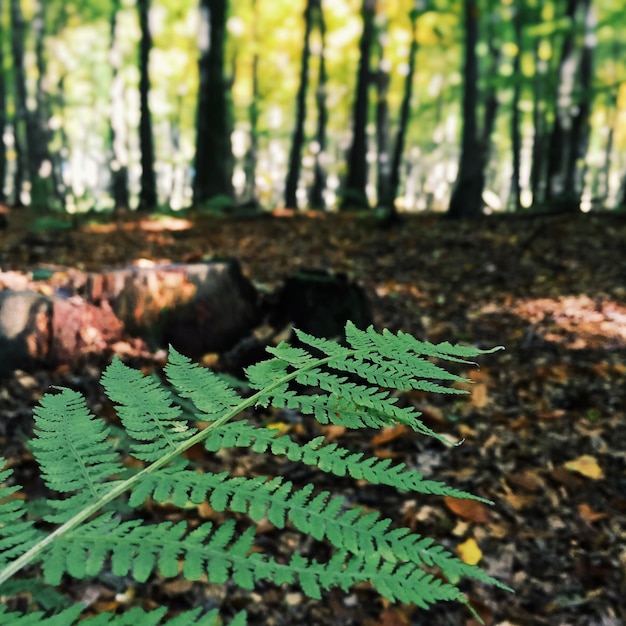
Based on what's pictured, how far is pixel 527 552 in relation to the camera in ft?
8.61

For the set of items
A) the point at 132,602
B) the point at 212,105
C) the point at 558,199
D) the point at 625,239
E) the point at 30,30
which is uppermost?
the point at 30,30

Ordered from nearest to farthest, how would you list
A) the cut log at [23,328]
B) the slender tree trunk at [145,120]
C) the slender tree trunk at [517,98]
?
the cut log at [23,328], the slender tree trunk at [145,120], the slender tree trunk at [517,98]

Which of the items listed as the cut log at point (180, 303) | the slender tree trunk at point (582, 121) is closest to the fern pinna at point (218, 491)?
the cut log at point (180, 303)

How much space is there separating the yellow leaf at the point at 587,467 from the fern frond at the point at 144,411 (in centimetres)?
276

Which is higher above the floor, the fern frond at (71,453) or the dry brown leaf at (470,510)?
the fern frond at (71,453)

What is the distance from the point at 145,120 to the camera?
12.7 m

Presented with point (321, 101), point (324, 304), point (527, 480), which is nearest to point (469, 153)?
point (321, 101)

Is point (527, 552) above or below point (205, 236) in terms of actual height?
below

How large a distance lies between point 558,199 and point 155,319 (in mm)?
8441

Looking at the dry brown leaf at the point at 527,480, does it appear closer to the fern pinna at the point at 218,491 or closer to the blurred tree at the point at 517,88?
the fern pinna at the point at 218,491

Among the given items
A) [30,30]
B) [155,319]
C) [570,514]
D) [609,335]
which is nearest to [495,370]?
[609,335]

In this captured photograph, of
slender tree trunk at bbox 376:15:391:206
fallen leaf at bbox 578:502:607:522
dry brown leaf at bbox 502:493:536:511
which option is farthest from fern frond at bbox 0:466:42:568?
slender tree trunk at bbox 376:15:391:206

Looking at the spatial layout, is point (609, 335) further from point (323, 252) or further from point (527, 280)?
point (323, 252)

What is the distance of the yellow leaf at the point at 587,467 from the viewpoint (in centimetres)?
309
